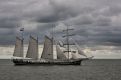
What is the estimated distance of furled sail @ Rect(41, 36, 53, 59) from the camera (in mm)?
175000

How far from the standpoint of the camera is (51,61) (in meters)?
181

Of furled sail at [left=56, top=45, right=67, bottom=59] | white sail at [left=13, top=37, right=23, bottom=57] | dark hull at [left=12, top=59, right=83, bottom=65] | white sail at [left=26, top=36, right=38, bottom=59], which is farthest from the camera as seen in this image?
dark hull at [left=12, top=59, right=83, bottom=65]

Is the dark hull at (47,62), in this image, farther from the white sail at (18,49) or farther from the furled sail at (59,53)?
the white sail at (18,49)

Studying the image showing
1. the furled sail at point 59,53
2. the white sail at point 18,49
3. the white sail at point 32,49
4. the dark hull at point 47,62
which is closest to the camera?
the white sail at point 32,49

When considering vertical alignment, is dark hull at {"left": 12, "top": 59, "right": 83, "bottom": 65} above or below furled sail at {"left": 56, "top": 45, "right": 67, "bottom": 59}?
below

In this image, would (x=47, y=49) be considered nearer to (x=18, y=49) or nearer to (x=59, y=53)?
(x=59, y=53)

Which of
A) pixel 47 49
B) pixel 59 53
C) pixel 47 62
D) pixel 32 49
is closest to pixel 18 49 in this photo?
pixel 32 49

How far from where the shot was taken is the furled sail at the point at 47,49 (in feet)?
574

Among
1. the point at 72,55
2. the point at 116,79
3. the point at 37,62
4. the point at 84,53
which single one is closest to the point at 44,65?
the point at 37,62

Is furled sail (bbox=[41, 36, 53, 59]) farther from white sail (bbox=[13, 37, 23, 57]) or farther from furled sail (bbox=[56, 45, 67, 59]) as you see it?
white sail (bbox=[13, 37, 23, 57])

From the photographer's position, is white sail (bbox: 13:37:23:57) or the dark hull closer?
white sail (bbox: 13:37:23:57)

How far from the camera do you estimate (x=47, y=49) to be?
175250 millimetres

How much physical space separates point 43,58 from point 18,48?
50.2ft

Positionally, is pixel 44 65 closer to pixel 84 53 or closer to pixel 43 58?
pixel 43 58
